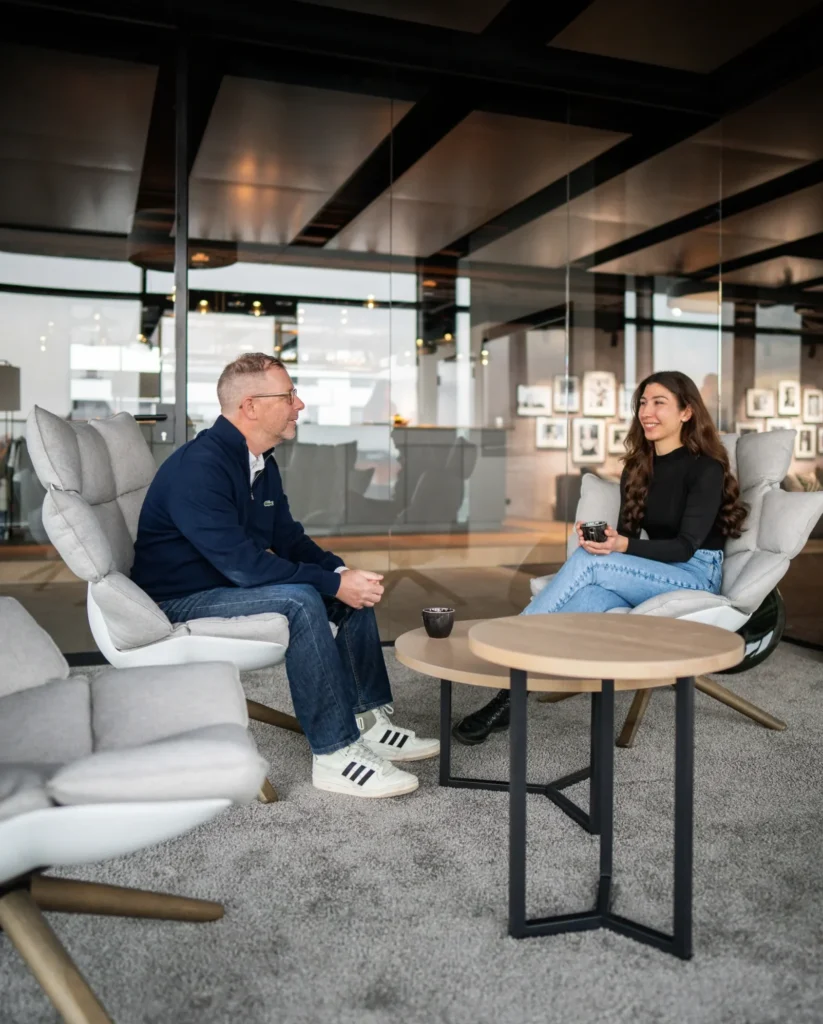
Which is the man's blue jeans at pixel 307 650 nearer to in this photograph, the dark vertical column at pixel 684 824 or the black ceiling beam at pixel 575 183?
the dark vertical column at pixel 684 824

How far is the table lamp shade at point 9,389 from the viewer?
4.01m

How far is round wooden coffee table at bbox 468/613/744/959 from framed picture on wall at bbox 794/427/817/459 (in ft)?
8.96

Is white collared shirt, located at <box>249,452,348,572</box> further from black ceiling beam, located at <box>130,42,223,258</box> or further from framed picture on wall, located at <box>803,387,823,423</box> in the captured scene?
framed picture on wall, located at <box>803,387,823,423</box>

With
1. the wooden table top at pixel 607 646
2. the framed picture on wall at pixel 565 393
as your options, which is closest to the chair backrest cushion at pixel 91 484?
the wooden table top at pixel 607 646

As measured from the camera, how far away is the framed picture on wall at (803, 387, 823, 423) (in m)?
4.32

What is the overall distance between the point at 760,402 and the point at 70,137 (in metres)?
3.60

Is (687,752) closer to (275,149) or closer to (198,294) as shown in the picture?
(198,294)

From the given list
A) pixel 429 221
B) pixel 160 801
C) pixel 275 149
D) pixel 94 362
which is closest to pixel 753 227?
pixel 429 221

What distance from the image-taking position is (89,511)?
2.38 m

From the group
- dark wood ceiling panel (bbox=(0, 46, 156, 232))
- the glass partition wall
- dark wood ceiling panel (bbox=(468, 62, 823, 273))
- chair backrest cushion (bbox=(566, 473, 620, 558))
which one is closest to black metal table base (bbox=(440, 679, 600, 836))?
chair backrest cushion (bbox=(566, 473, 620, 558))

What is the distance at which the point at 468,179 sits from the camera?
16.0 feet

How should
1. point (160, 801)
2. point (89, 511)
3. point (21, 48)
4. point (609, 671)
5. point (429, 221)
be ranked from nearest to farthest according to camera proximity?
point (160, 801)
point (609, 671)
point (89, 511)
point (21, 48)
point (429, 221)

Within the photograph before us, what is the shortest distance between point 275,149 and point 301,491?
1.70 metres

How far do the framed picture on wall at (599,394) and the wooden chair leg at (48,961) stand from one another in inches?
160
